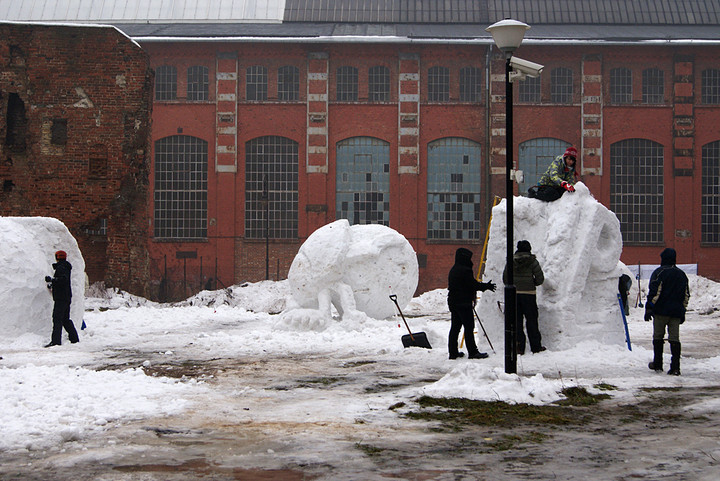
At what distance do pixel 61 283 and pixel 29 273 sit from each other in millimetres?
919

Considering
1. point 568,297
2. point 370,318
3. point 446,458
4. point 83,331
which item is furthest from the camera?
point 370,318

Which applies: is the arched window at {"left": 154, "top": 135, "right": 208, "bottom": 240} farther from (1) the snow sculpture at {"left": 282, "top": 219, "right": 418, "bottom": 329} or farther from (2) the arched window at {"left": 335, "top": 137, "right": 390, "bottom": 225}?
(1) the snow sculpture at {"left": 282, "top": 219, "right": 418, "bottom": 329}

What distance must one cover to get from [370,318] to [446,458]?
1075 cm

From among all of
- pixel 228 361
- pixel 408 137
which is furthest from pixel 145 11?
pixel 228 361

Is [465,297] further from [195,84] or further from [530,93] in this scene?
[195,84]

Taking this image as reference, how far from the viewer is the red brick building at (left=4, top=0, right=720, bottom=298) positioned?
33.8 m

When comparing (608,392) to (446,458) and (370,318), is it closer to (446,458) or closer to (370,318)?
(446,458)

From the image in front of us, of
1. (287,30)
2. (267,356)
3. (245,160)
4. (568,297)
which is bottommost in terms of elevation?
(267,356)

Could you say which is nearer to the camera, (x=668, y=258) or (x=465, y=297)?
(x=668, y=258)

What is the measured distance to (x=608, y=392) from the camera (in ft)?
29.4

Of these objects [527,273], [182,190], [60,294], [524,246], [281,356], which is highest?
[182,190]

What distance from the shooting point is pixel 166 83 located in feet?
112

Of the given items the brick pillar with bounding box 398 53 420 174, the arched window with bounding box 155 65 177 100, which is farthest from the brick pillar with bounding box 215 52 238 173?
the brick pillar with bounding box 398 53 420 174

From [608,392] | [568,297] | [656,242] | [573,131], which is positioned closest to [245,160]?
[573,131]
